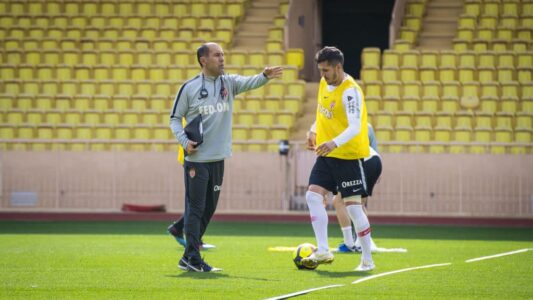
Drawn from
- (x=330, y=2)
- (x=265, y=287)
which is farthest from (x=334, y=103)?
(x=330, y=2)

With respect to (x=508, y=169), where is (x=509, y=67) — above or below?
above

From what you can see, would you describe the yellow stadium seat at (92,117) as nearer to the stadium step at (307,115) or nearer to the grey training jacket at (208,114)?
the stadium step at (307,115)

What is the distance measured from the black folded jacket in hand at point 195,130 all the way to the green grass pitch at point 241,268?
1270mm

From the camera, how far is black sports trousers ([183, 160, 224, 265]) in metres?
10.9

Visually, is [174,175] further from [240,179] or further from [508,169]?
[508,169]

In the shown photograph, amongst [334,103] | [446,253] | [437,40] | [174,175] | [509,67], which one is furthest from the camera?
[437,40]

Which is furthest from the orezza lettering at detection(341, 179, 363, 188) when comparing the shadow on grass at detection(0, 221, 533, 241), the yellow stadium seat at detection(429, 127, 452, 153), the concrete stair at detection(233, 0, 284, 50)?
the concrete stair at detection(233, 0, 284, 50)

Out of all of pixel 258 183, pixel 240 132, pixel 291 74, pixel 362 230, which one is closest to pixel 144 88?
pixel 240 132

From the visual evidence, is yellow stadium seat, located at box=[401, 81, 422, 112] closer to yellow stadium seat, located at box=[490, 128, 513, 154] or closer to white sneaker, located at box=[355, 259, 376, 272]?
yellow stadium seat, located at box=[490, 128, 513, 154]

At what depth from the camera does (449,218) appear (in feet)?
68.6

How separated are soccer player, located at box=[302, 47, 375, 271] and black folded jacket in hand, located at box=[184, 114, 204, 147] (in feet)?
3.65

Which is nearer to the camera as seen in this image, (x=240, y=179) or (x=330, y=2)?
(x=240, y=179)

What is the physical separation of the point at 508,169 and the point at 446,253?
8297 mm

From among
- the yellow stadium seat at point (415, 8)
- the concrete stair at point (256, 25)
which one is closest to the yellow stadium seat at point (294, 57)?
the concrete stair at point (256, 25)
